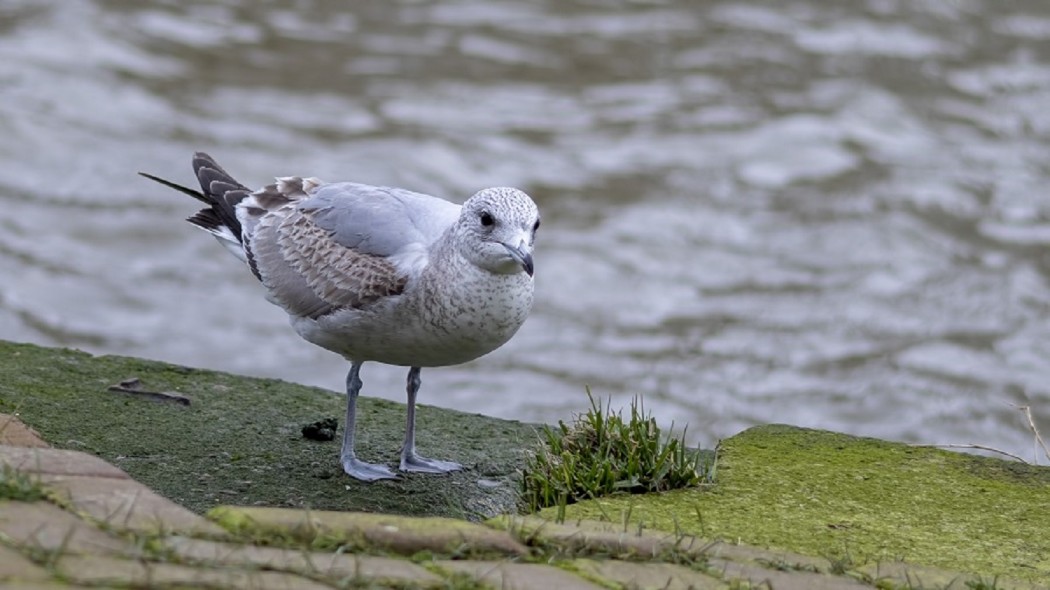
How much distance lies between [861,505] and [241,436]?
2.14 meters

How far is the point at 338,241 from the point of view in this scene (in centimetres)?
541

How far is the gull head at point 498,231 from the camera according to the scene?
4.80 meters

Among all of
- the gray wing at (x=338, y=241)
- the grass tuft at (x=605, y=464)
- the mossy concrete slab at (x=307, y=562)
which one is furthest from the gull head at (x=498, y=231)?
the mossy concrete slab at (x=307, y=562)

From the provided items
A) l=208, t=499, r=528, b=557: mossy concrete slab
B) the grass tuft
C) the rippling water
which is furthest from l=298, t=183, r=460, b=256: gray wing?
the rippling water

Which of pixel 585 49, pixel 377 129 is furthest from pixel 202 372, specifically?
pixel 585 49

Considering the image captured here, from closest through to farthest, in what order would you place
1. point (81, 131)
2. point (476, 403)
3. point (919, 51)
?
point (476, 403)
point (81, 131)
point (919, 51)

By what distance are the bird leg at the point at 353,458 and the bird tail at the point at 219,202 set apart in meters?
1.02

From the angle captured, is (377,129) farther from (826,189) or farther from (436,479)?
(436,479)

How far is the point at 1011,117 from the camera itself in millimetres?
12836

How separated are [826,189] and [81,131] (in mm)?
5725

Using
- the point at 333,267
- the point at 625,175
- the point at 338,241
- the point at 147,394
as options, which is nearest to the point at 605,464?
the point at 333,267

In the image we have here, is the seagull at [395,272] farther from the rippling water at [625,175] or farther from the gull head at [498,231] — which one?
the rippling water at [625,175]

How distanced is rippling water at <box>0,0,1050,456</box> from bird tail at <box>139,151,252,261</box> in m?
2.73

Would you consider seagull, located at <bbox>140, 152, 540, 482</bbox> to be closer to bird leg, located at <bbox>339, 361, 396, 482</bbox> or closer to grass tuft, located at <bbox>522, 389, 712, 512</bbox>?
bird leg, located at <bbox>339, 361, 396, 482</bbox>
